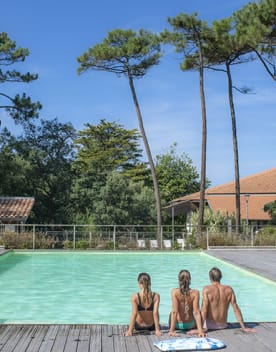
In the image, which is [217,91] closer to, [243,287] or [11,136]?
[11,136]

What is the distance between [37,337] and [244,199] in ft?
106

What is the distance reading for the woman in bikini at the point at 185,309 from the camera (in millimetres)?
6441

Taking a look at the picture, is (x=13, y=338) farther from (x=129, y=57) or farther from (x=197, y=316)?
(x=129, y=57)

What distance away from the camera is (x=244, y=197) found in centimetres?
3759

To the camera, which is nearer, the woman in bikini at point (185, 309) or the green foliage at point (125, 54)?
the woman in bikini at point (185, 309)

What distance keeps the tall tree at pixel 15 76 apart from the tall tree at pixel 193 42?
25.3ft

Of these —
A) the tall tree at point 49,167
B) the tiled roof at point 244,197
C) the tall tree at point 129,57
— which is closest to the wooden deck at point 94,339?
the tall tree at point 129,57

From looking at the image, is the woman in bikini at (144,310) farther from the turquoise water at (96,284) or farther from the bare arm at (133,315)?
the turquoise water at (96,284)

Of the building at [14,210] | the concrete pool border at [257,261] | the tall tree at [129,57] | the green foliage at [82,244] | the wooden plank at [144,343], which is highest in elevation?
the tall tree at [129,57]

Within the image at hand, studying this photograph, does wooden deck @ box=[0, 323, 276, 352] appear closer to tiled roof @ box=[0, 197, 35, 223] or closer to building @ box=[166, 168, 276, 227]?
tiled roof @ box=[0, 197, 35, 223]

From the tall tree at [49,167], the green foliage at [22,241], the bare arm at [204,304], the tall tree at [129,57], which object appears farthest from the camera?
the tall tree at [49,167]

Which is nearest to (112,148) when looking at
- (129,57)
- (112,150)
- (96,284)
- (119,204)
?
(112,150)

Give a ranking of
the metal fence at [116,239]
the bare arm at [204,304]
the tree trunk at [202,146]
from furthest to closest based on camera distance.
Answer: the tree trunk at [202,146] < the metal fence at [116,239] < the bare arm at [204,304]

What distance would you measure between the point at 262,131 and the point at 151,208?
30.8 feet
